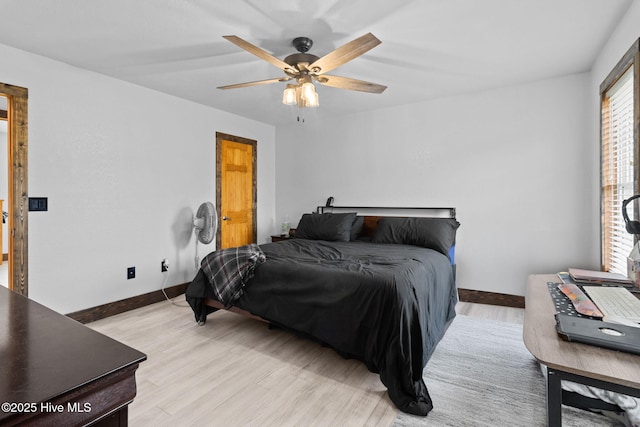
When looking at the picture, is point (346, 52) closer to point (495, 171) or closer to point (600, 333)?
point (600, 333)

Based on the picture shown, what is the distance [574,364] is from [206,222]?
3.40 m

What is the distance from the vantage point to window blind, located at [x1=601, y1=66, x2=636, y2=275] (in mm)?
2281

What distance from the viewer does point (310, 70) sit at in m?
2.43

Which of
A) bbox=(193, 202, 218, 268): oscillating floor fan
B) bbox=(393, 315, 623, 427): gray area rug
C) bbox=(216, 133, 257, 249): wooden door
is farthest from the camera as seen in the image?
bbox=(216, 133, 257, 249): wooden door

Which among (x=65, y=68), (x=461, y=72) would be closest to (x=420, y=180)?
(x=461, y=72)

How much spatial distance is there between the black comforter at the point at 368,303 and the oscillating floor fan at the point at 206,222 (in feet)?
2.65

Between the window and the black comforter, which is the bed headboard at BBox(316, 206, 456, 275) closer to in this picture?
the black comforter

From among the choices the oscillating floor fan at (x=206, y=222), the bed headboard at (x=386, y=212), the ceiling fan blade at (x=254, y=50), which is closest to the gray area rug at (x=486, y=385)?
the bed headboard at (x=386, y=212)

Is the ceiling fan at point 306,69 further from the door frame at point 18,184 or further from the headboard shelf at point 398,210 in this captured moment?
the door frame at point 18,184

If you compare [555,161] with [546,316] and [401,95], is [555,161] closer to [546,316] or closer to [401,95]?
[401,95]

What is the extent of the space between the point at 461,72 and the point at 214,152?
311 cm

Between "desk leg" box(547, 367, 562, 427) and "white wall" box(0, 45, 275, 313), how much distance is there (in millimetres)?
3642

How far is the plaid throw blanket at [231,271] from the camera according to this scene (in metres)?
2.64

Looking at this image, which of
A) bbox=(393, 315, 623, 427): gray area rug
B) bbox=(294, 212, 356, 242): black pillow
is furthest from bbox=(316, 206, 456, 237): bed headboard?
bbox=(393, 315, 623, 427): gray area rug
